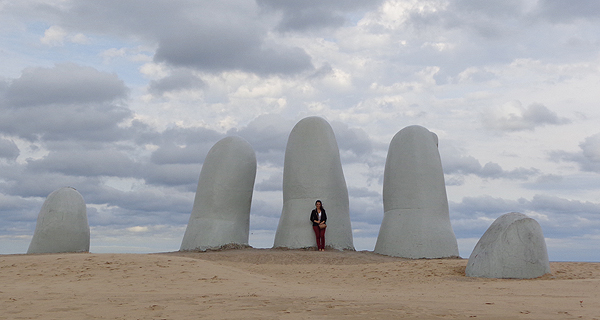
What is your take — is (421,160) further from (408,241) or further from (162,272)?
(162,272)

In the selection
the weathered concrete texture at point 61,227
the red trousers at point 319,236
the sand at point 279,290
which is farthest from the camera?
the weathered concrete texture at point 61,227

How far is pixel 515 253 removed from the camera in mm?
10273

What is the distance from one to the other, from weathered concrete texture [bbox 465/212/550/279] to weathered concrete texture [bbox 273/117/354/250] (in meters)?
5.30

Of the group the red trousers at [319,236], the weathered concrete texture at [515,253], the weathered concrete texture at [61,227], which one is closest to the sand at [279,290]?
the weathered concrete texture at [515,253]

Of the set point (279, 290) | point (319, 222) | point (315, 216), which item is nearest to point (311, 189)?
point (315, 216)

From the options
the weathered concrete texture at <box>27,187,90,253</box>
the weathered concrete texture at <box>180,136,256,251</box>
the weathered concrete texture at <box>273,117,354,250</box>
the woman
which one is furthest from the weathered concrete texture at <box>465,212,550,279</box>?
the weathered concrete texture at <box>27,187,90,253</box>

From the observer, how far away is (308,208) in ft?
50.0

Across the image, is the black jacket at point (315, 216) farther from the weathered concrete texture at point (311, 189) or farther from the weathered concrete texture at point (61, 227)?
the weathered concrete texture at point (61, 227)

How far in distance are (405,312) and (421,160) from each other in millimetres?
9692

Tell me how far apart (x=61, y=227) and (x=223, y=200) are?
189 inches

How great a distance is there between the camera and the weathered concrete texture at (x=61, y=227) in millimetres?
15695

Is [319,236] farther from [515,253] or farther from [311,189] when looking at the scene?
[515,253]

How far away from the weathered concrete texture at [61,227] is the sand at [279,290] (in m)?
3.77

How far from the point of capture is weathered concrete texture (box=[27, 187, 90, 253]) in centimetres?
1570
